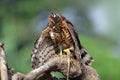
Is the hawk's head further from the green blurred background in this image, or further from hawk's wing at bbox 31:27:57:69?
the green blurred background

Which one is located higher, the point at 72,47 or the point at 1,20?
the point at 1,20

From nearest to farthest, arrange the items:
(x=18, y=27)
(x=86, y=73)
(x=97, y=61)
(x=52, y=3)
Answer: (x=86, y=73)
(x=97, y=61)
(x=18, y=27)
(x=52, y=3)

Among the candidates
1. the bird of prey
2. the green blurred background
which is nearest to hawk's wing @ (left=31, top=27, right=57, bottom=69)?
the bird of prey

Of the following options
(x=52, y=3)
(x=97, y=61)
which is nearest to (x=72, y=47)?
(x=97, y=61)

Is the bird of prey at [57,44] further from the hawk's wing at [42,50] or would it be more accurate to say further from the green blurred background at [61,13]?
the green blurred background at [61,13]

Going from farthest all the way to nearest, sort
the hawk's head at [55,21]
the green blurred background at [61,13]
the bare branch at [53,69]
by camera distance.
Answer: the green blurred background at [61,13], the hawk's head at [55,21], the bare branch at [53,69]

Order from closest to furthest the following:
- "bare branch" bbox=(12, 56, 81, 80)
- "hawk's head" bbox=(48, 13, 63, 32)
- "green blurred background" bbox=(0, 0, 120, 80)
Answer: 1. "bare branch" bbox=(12, 56, 81, 80)
2. "hawk's head" bbox=(48, 13, 63, 32)
3. "green blurred background" bbox=(0, 0, 120, 80)

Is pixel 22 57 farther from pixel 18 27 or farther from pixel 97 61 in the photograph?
pixel 18 27

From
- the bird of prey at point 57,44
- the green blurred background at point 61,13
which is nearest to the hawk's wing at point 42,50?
the bird of prey at point 57,44
